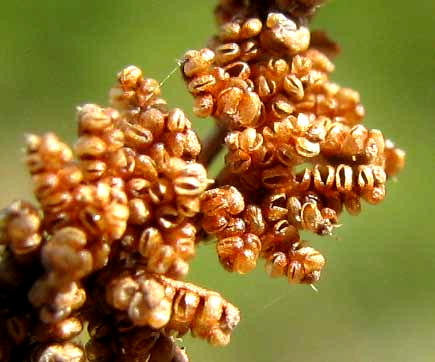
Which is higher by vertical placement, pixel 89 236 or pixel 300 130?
pixel 300 130

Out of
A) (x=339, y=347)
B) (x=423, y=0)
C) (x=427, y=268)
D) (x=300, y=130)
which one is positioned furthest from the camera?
(x=423, y=0)

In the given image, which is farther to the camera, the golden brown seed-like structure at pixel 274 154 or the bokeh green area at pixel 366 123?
the bokeh green area at pixel 366 123

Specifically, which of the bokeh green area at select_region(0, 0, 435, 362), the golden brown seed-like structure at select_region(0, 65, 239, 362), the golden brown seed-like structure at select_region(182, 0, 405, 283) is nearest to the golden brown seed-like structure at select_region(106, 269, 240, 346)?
the golden brown seed-like structure at select_region(0, 65, 239, 362)

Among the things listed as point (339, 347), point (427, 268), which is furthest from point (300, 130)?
point (427, 268)

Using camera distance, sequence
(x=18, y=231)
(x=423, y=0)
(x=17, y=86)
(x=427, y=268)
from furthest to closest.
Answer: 1. (x=423, y=0)
2. (x=17, y=86)
3. (x=427, y=268)
4. (x=18, y=231)

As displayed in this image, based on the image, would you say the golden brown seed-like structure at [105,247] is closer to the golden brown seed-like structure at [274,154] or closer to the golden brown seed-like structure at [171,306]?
the golden brown seed-like structure at [171,306]

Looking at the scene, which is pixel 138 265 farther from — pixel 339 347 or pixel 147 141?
pixel 339 347

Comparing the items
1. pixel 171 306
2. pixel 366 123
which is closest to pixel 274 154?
pixel 171 306

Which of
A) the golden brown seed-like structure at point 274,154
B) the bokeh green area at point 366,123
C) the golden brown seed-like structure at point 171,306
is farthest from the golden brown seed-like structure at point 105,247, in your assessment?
the bokeh green area at point 366,123

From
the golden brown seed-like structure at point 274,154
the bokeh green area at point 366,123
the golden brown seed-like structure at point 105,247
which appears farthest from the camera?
the bokeh green area at point 366,123
